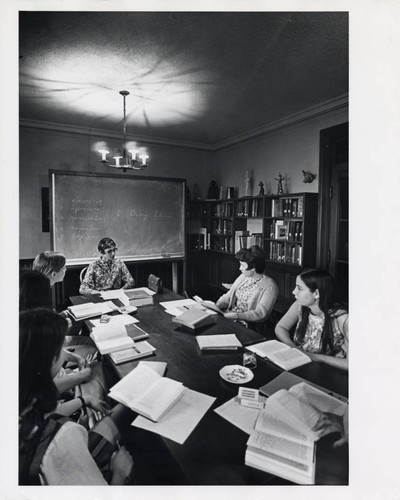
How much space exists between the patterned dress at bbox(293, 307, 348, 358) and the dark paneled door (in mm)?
1719

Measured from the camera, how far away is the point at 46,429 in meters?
0.98

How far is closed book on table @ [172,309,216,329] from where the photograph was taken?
196 centimetres

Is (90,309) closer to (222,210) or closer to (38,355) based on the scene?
(38,355)

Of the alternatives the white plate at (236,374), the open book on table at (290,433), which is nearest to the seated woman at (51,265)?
the white plate at (236,374)

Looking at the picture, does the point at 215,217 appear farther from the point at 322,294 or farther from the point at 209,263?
the point at 322,294

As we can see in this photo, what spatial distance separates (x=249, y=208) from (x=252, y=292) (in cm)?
214

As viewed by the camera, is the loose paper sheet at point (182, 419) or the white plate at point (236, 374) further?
the white plate at point (236, 374)

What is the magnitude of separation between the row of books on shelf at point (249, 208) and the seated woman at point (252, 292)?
178 centimetres

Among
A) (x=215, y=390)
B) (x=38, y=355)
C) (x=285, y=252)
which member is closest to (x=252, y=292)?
(x=215, y=390)

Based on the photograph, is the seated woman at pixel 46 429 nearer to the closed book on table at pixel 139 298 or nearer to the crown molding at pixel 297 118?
the closed book on table at pixel 139 298

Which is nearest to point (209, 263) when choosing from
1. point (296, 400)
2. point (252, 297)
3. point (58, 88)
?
point (252, 297)

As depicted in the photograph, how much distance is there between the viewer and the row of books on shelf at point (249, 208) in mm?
4344

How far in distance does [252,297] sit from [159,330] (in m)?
0.93
